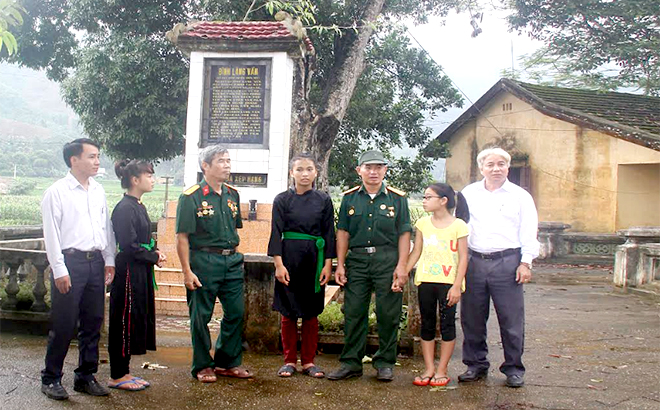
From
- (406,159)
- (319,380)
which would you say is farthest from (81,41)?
(319,380)

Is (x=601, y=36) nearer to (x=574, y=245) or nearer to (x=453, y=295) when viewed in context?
(x=574, y=245)

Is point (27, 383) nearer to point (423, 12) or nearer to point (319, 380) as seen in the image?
point (319, 380)

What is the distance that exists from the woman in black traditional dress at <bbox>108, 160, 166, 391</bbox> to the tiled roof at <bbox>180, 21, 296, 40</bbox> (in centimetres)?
511

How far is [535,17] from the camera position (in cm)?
2148

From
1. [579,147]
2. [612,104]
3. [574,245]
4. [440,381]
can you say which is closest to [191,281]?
[440,381]

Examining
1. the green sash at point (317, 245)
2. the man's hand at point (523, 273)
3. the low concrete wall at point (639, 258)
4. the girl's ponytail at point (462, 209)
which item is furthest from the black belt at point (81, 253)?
the low concrete wall at point (639, 258)

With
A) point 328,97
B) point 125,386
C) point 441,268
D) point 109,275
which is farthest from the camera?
point 328,97

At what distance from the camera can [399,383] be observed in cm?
493

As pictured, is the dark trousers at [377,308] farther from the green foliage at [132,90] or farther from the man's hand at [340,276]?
the green foliage at [132,90]

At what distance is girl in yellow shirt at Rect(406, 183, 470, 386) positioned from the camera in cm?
494

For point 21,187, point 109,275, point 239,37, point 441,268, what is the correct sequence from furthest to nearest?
point 21,187 < point 239,37 < point 441,268 < point 109,275

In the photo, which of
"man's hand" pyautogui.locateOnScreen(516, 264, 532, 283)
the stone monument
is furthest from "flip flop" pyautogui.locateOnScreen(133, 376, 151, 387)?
the stone monument

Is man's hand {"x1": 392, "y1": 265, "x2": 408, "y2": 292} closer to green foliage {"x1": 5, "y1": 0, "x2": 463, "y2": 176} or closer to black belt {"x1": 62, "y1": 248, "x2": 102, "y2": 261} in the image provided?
black belt {"x1": 62, "y1": 248, "x2": 102, "y2": 261}

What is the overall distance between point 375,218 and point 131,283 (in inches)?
74.9
